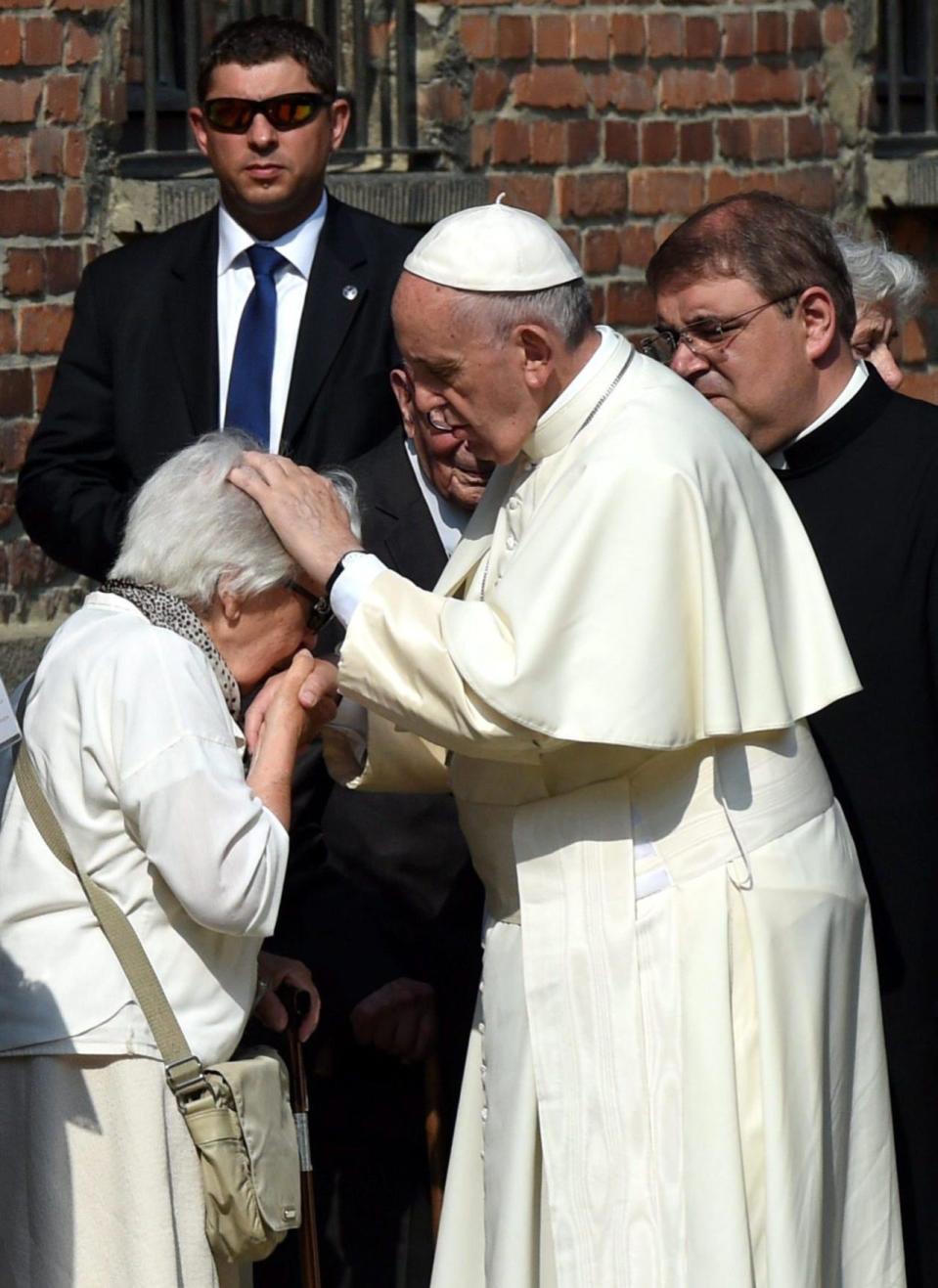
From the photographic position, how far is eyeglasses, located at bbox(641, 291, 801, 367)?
3742 millimetres

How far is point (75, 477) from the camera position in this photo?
4715mm

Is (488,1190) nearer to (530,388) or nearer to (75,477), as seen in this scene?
(530,388)

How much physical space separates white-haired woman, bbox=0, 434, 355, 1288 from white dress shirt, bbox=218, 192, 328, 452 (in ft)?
4.89

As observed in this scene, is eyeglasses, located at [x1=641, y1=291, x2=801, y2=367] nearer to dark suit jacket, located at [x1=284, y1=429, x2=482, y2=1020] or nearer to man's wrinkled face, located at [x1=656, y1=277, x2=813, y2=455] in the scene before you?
man's wrinkled face, located at [x1=656, y1=277, x2=813, y2=455]

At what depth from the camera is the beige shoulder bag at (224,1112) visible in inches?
128

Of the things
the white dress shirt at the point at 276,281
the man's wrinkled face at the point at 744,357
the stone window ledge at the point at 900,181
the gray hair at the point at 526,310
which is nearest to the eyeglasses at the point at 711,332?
the man's wrinkled face at the point at 744,357

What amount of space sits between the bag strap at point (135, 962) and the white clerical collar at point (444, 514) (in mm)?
1163

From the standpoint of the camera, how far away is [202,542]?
3.38 m

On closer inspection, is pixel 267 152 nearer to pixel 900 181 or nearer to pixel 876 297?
pixel 876 297

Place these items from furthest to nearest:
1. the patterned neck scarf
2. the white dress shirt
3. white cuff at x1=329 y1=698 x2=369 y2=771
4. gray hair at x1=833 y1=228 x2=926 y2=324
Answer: the white dress shirt, gray hair at x1=833 y1=228 x2=926 y2=324, white cuff at x1=329 y1=698 x2=369 y2=771, the patterned neck scarf

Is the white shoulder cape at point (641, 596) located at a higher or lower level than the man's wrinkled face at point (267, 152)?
lower

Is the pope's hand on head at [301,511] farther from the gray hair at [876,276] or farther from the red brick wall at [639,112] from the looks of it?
the red brick wall at [639,112]

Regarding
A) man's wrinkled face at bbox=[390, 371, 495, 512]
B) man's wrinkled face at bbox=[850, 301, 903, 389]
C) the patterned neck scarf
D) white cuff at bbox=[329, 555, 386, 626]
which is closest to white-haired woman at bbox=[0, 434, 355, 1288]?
the patterned neck scarf

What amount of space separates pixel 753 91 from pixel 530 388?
394cm
